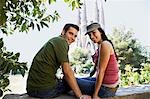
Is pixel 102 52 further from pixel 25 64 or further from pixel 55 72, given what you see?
pixel 25 64

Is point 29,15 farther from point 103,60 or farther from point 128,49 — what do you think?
point 128,49

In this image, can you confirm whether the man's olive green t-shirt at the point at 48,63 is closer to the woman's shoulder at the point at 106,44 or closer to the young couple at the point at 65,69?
the young couple at the point at 65,69

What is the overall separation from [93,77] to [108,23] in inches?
310

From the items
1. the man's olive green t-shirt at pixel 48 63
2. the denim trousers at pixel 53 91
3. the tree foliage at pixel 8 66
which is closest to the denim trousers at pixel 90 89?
the denim trousers at pixel 53 91

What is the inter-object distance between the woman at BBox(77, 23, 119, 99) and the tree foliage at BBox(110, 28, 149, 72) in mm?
5648

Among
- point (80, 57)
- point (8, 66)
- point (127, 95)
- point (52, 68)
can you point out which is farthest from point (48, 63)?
point (80, 57)

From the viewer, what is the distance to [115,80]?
2559 millimetres

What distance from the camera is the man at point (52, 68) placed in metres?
2.40

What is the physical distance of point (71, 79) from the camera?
2432 mm

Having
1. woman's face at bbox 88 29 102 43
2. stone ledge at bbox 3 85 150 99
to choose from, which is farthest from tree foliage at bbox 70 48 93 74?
woman's face at bbox 88 29 102 43

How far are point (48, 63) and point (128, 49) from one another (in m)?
6.93

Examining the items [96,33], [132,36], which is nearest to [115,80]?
[96,33]

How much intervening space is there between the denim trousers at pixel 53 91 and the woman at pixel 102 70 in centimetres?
13

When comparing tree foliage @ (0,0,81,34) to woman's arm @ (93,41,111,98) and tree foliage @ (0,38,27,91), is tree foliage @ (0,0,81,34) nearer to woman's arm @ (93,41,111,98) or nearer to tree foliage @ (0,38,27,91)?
tree foliage @ (0,38,27,91)
